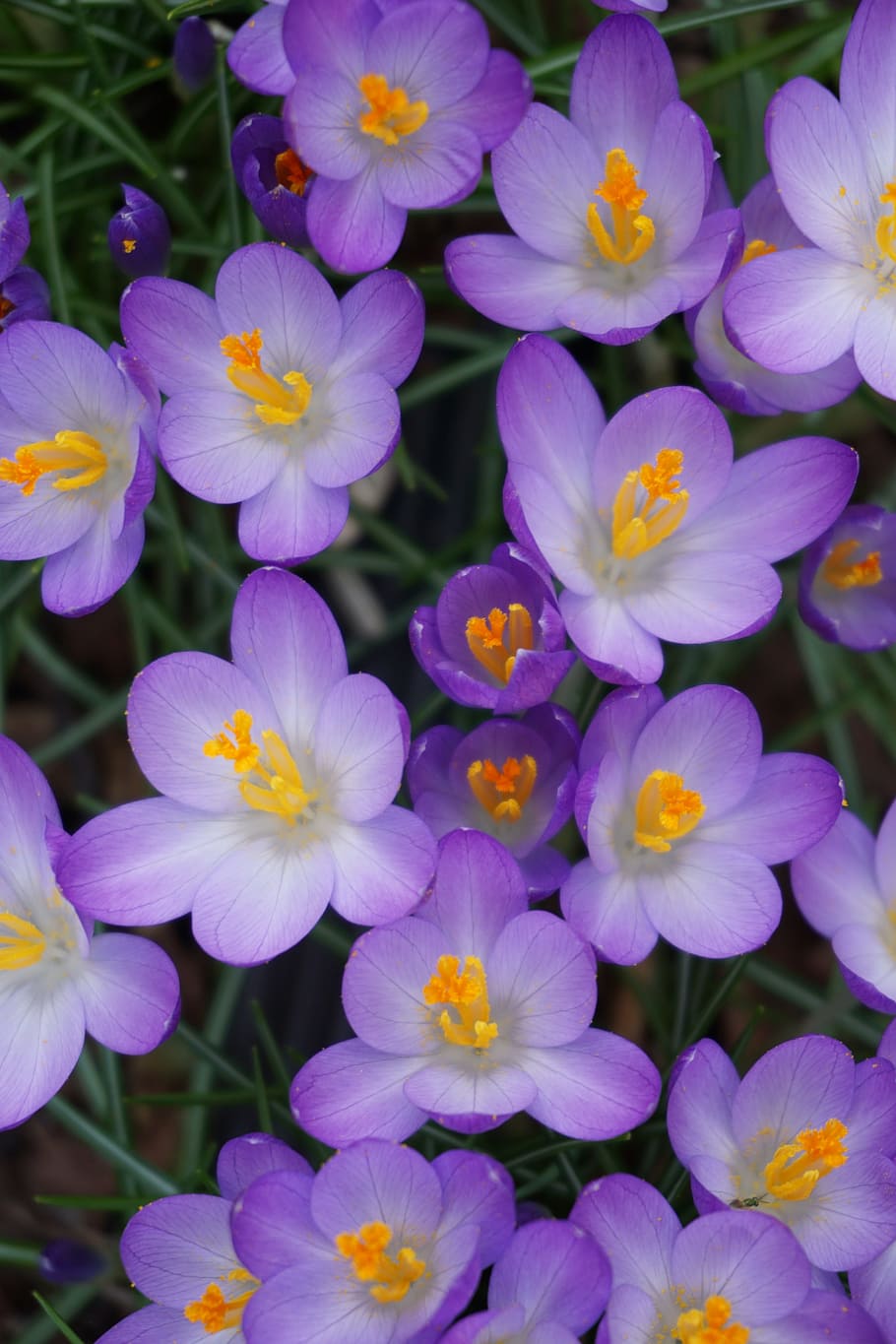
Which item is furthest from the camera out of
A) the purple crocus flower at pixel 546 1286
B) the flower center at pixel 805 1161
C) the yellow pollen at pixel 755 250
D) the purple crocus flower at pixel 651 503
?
the yellow pollen at pixel 755 250

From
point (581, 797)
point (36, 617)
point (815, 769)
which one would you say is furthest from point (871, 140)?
point (36, 617)

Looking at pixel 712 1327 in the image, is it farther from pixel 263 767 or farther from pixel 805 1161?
pixel 263 767

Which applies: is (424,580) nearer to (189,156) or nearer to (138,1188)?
(189,156)

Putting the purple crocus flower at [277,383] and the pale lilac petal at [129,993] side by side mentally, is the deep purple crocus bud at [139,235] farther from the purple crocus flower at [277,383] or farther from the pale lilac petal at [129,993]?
the pale lilac petal at [129,993]

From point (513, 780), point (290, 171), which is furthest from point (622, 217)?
point (513, 780)

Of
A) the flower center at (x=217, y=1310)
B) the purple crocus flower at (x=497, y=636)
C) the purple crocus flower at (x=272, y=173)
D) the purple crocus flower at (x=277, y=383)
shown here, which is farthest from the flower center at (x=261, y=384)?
the flower center at (x=217, y=1310)
